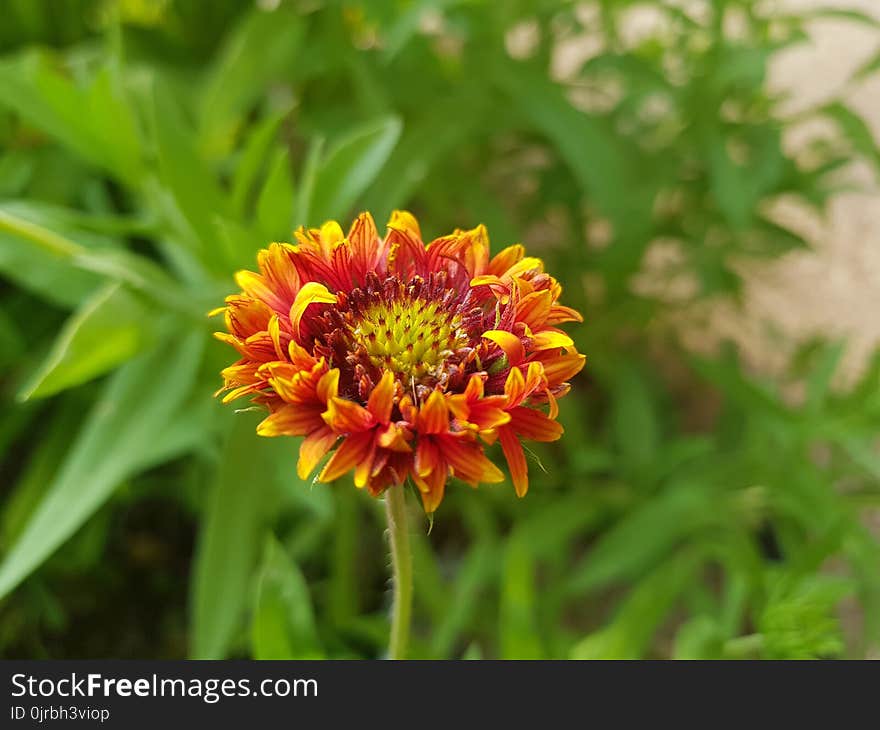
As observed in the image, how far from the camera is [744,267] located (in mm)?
1083

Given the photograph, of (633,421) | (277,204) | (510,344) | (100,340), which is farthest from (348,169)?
(633,421)

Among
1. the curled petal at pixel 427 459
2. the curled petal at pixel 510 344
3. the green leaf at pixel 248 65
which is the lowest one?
the curled petal at pixel 427 459

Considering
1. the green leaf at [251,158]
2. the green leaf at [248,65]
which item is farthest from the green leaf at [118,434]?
the green leaf at [248,65]

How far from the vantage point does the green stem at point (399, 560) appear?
0.40 meters

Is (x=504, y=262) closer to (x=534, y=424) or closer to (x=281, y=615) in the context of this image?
(x=534, y=424)

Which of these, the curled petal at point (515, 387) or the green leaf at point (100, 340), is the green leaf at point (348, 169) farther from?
the curled petal at point (515, 387)

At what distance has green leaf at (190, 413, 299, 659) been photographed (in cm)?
64

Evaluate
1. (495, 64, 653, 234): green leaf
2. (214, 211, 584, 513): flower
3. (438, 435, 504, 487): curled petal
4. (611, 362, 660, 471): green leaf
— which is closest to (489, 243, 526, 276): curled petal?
(214, 211, 584, 513): flower

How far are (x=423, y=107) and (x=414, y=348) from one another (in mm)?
505

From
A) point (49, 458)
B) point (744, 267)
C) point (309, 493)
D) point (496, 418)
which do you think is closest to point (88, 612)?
point (49, 458)

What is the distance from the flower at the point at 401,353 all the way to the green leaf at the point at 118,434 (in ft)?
0.91

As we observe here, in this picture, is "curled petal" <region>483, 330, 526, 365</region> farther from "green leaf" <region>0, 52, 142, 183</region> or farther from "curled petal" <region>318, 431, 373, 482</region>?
"green leaf" <region>0, 52, 142, 183</region>

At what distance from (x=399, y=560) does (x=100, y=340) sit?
0.90 ft

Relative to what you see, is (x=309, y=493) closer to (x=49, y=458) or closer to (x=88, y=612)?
(x=49, y=458)
